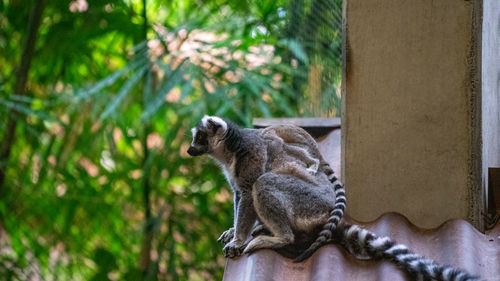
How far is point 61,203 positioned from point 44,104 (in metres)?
0.73

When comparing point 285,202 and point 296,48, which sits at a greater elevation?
point 296,48

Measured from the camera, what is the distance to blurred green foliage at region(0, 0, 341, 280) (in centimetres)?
486

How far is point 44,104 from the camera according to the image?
5207 mm

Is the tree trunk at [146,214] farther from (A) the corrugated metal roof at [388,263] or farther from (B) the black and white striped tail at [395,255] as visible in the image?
(B) the black and white striped tail at [395,255]

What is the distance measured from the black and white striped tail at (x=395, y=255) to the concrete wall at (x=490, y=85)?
765 mm

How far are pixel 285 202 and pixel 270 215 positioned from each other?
0.22 feet

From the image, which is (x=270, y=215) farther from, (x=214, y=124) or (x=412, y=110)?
(x=412, y=110)

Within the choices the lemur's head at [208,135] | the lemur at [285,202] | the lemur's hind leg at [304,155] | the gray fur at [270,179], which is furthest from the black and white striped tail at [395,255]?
the lemur's head at [208,135]

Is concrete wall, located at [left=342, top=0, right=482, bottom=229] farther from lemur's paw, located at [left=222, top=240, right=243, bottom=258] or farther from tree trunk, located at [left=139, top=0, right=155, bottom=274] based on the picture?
tree trunk, located at [left=139, top=0, right=155, bottom=274]

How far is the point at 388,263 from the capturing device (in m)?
2.11

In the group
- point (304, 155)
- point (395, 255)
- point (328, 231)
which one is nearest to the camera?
point (395, 255)

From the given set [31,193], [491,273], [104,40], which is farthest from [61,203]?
[491,273]

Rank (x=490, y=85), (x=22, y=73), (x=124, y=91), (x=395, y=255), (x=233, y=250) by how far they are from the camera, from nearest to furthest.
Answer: (x=395, y=255), (x=233, y=250), (x=490, y=85), (x=124, y=91), (x=22, y=73)

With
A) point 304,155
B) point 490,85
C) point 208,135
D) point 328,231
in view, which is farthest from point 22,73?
point 328,231
